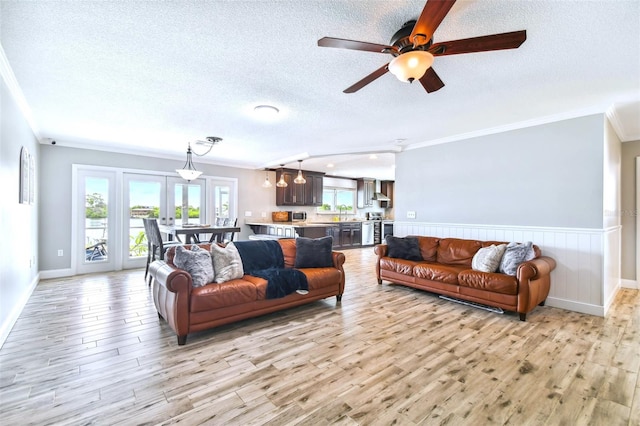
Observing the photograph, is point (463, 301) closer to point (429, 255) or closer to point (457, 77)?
point (429, 255)

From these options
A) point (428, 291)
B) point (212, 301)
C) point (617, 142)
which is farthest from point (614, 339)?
point (212, 301)

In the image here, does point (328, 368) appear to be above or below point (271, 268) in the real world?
below

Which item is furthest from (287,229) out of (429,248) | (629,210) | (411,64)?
(629,210)

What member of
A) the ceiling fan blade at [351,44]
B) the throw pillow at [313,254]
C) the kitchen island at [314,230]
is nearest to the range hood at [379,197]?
the kitchen island at [314,230]

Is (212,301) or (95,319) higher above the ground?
(212,301)

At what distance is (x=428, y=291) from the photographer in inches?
168

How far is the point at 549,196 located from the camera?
3.85 m

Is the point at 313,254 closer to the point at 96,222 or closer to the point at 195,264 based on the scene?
the point at 195,264

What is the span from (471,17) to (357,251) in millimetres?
7295

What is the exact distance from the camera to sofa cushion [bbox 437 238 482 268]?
4188 millimetres

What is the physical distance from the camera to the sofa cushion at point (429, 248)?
15.0ft

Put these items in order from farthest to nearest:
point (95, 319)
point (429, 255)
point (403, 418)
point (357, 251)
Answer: point (357, 251) < point (429, 255) < point (95, 319) < point (403, 418)

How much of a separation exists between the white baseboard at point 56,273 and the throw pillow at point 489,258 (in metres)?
6.71

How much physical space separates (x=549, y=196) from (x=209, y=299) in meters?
4.33
